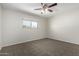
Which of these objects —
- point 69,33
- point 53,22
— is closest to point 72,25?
point 69,33

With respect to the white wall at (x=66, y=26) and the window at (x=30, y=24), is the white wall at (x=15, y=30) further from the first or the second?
the white wall at (x=66, y=26)

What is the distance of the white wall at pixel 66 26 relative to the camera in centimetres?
443

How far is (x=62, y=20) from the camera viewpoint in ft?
17.6

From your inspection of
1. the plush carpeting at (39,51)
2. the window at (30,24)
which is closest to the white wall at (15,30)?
the window at (30,24)

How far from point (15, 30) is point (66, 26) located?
3.63m

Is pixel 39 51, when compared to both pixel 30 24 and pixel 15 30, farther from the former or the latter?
pixel 30 24

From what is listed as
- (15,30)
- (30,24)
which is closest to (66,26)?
(30,24)

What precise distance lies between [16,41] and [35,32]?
184 centimetres

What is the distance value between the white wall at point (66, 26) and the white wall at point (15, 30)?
1.82 meters

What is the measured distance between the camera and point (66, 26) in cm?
503

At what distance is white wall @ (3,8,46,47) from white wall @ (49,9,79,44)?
1.82 meters

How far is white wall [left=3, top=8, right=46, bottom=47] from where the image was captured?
3.80 m

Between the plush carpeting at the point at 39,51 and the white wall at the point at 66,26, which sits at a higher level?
the white wall at the point at 66,26

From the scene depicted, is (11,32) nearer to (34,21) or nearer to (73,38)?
(34,21)
